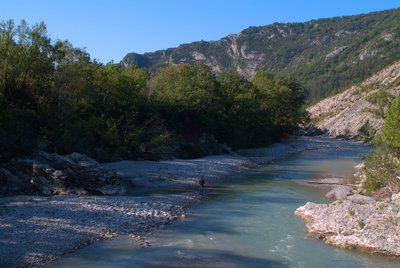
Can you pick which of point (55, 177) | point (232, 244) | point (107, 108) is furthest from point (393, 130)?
point (107, 108)

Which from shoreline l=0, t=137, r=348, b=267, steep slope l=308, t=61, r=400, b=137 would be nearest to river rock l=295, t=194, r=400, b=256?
shoreline l=0, t=137, r=348, b=267

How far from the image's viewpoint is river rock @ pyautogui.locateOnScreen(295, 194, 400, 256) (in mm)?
20109

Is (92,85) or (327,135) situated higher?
(92,85)

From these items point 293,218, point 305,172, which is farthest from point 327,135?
point 293,218

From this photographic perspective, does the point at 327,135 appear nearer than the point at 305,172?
No

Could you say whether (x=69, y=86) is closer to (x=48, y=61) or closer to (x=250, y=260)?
(x=48, y=61)

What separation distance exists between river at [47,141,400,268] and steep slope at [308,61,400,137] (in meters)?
96.4

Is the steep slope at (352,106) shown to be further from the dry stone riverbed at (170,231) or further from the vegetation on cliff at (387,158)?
the dry stone riverbed at (170,231)

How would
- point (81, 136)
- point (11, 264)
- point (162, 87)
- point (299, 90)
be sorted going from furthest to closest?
1. point (299, 90)
2. point (162, 87)
3. point (81, 136)
4. point (11, 264)

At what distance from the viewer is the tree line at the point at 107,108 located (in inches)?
1592

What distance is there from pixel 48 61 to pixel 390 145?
3248cm

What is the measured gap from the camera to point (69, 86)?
154 feet

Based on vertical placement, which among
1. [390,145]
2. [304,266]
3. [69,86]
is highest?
[69,86]

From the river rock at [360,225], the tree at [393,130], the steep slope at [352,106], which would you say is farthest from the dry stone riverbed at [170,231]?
the steep slope at [352,106]
